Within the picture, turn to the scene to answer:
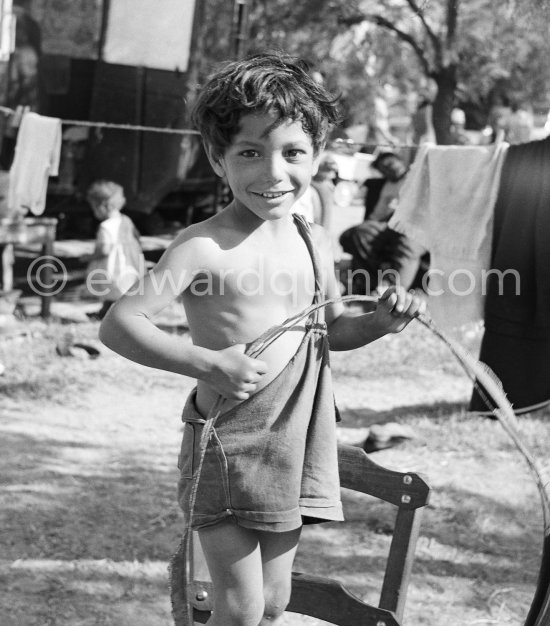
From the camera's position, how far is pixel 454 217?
4383 millimetres

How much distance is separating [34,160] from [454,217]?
2969mm

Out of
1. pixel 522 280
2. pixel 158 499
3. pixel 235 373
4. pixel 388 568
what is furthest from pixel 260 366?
pixel 522 280

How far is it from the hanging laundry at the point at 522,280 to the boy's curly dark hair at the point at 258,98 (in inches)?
91.3

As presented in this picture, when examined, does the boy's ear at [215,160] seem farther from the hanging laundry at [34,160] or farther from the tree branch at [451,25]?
the tree branch at [451,25]

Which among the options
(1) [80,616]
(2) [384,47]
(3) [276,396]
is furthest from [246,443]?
(2) [384,47]

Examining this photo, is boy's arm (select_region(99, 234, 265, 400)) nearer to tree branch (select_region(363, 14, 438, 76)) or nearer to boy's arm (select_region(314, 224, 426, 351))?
boy's arm (select_region(314, 224, 426, 351))

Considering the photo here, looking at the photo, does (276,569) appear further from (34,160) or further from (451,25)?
(451,25)

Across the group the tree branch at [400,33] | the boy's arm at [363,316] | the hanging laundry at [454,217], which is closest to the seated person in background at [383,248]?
the hanging laundry at [454,217]

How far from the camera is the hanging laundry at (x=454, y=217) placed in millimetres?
4266

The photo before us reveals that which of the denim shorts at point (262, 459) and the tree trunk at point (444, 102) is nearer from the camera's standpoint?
the denim shorts at point (262, 459)

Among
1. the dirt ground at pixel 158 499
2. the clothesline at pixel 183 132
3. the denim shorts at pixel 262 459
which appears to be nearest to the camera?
the denim shorts at pixel 262 459

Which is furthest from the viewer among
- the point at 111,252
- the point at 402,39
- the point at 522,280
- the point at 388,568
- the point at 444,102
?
the point at 402,39

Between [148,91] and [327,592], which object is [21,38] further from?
[327,592]

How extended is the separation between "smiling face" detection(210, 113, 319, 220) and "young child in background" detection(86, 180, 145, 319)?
183 inches
